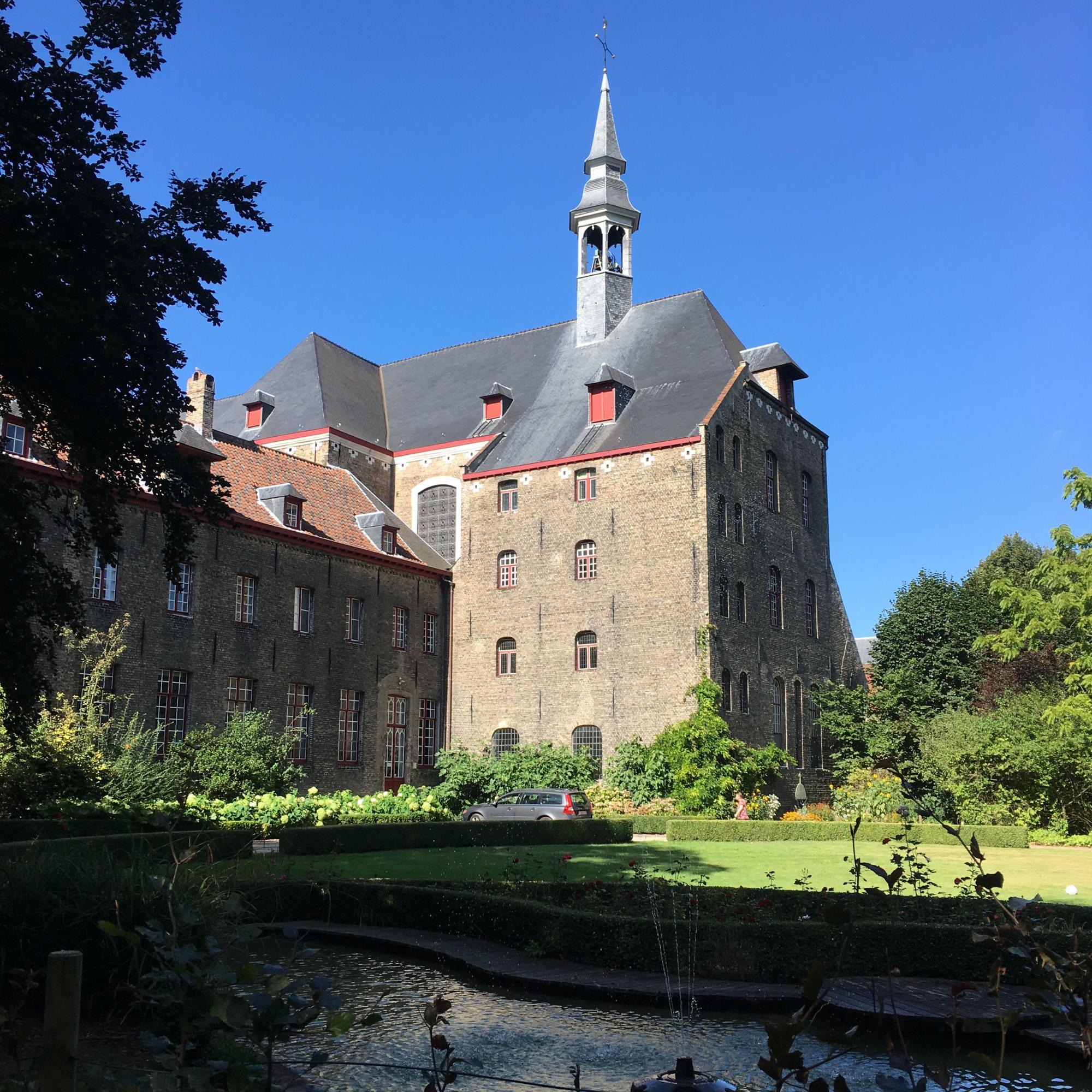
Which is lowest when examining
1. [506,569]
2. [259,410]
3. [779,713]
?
[779,713]

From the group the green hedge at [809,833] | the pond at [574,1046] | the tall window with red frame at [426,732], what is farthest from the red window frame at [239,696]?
the pond at [574,1046]

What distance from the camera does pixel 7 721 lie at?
11.9m

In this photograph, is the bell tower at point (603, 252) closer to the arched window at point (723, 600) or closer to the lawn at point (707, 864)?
the arched window at point (723, 600)

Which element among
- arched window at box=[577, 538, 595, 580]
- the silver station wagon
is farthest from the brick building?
the silver station wagon

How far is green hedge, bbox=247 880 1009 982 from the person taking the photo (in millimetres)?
8633

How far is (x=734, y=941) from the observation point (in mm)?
8789

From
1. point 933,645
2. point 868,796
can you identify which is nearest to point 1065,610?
point 868,796

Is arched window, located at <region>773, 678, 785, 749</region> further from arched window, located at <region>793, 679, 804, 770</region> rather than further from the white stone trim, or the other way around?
the white stone trim

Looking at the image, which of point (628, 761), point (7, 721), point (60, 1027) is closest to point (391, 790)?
point (628, 761)

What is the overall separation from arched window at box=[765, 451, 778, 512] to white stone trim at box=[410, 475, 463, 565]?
8780 mm

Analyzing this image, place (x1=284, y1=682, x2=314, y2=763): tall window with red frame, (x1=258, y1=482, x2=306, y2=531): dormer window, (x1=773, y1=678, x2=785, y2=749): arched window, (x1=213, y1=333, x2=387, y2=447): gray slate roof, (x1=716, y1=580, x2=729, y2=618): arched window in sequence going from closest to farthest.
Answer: (x1=284, y1=682, x2=314, y2=763): tall window with red frame → (x1=258, y1=482, x2=306, y2=531): dormer window → (x1=716, y1=580, x2=729, y2=618): arched window → (x1=773, y1=678, x2=785, y2=749): arched window → (x1=213, y1=333, x2=387, y2=447): gray slate roof

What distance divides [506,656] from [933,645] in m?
14.9

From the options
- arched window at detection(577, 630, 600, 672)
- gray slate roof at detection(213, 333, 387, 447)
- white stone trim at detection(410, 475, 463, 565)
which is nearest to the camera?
arched window at detection(577, 630, 600, 672)

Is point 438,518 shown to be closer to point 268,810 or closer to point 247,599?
point 247,599
